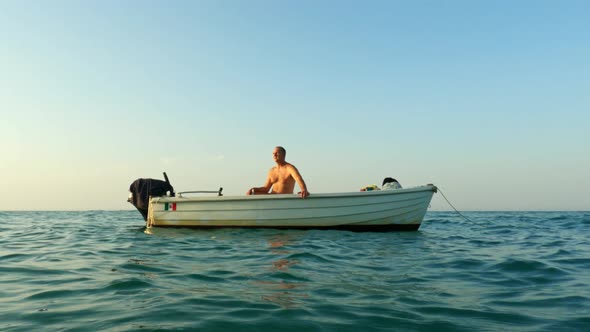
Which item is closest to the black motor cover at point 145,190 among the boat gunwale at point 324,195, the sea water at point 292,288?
the boat gunwale at point 324,195

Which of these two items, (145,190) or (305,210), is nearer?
(305,210)

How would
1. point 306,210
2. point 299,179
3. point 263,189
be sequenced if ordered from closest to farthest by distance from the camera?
point 299,179 < point 306,210 < point 263,189

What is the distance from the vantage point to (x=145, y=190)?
10844 millimetres

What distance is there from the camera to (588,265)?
558 centimetres

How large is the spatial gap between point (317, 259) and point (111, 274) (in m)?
2.57

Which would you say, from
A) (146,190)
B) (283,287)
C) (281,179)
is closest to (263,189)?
(281,179)

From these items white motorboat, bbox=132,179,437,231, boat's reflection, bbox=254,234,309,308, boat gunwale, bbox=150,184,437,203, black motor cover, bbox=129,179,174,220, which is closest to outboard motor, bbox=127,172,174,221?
black motor cover, bbox=129,179,174,220

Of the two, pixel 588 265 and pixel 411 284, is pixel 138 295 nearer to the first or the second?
pixel 411 284

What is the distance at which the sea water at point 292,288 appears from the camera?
9.44 ft

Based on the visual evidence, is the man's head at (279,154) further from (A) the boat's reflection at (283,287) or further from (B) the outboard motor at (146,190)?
(A) the boat's reflection at (283,287)

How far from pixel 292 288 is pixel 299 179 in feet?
18.7

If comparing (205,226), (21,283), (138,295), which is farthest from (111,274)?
(205,226)

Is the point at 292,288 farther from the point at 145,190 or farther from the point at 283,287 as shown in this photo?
the point at 145,190

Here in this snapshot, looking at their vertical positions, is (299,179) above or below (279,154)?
below
